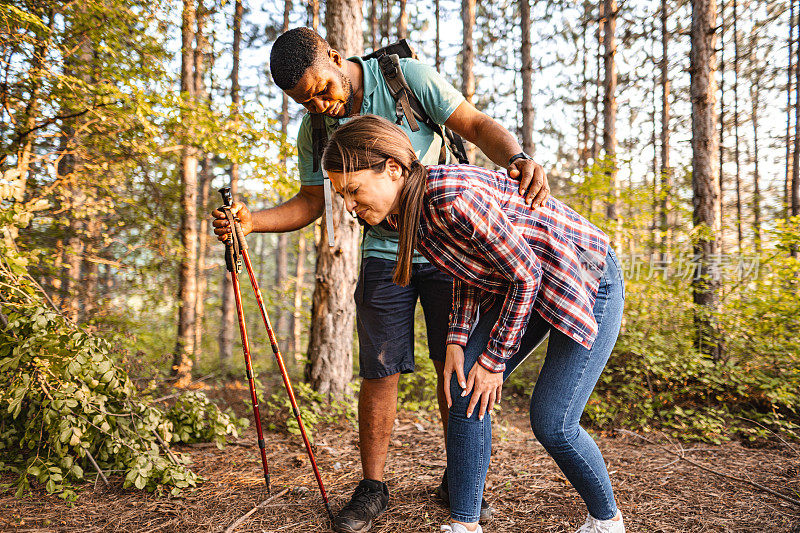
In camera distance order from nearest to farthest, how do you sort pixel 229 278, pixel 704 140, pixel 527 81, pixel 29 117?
1. pixel 29 117
2. pixel 704 140
3. pixel 527 81
4. pixel 229 278

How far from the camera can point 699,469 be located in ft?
10.6

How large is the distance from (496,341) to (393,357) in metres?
0.75

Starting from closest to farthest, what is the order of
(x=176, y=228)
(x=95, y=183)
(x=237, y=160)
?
1. (x=95, y=183)
2. (x=237, y=160)
3. (x=176, y=228)

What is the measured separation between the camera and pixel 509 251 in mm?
1578

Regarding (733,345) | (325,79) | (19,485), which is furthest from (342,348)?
(733,345)

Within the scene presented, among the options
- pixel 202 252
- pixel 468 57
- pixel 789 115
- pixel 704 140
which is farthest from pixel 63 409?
pixel 789 115

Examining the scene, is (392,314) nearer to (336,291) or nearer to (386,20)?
(336,291)

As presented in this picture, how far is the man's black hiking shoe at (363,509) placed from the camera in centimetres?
215

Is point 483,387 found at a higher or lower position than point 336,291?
lower

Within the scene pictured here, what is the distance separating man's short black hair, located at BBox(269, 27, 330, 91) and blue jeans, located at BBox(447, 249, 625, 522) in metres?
1.30

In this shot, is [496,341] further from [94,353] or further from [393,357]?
[94,353]

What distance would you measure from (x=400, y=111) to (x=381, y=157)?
700mm

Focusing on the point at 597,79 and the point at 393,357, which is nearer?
the point at 393,357

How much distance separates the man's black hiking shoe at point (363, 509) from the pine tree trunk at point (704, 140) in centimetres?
518
